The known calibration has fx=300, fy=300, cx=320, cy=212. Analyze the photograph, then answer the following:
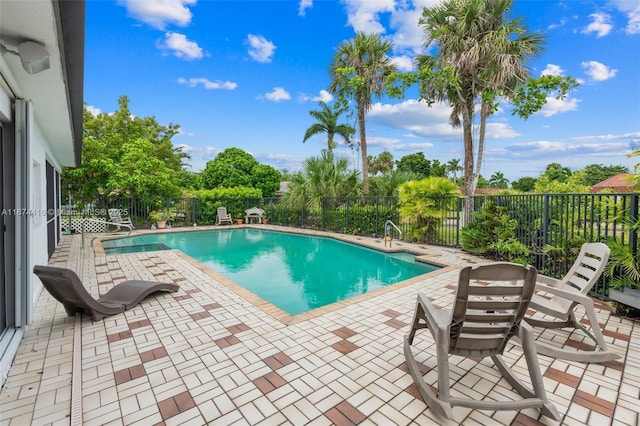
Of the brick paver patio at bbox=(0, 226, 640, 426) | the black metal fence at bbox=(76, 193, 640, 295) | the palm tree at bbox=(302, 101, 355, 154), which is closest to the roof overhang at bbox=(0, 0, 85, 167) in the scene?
the brick paver patio at bbox=(0, 226, 640, 426)

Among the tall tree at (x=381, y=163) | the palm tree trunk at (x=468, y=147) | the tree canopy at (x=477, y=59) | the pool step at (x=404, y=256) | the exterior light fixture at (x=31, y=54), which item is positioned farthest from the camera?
the tall tree at (x=381, y=163)

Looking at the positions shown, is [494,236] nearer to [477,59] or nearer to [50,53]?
[477,59]

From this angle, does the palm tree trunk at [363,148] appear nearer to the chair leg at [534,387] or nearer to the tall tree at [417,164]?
the chair leg at [534,387]

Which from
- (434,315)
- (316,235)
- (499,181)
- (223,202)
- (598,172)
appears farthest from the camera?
(499,181)

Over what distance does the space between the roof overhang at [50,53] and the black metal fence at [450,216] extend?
6.20 metres

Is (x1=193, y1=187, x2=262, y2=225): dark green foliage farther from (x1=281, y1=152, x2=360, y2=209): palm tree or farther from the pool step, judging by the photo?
the pool step

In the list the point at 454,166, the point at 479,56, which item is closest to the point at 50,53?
the point at 479,56

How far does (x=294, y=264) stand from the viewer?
830 centimetres

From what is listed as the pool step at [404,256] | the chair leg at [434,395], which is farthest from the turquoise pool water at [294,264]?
the chair leg at [434,395]

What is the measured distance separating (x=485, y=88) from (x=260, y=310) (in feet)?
31.0

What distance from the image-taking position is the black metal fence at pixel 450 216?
4336mm

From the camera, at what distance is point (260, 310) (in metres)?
4.05

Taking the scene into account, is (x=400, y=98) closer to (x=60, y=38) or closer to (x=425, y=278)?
(x=425, y=278)

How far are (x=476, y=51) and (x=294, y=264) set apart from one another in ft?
27.3
